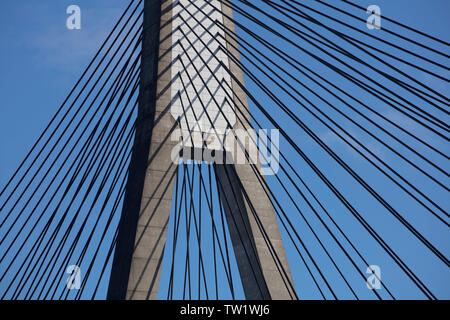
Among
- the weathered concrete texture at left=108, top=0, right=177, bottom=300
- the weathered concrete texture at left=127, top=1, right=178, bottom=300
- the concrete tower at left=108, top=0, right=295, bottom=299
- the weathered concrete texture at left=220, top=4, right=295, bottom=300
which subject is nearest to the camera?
the weathered concrete texture at left=127, top=1, right=178, bottom=300

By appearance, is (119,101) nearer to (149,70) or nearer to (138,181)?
→ (149,70)

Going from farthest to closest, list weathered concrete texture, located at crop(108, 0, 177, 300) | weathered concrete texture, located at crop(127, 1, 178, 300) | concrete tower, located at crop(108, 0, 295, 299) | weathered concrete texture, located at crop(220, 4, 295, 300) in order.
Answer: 1. weathered concrete texture, located at crop(220, 4, 295, 300)
2. concrete tower, located at crop(108, 0, 295, 299)
3. weathered concrete texture, located at crop(108, 0, 177, 300)
4. weathered concrete texture, located at crop(127, 1, 178, 300)

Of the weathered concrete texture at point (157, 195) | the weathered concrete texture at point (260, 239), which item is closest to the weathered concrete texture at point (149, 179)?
the weathered concrete texture at point (157, 195)

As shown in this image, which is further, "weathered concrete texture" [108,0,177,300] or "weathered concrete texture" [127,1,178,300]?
"weathered concrete texture" [108,0,177,300]

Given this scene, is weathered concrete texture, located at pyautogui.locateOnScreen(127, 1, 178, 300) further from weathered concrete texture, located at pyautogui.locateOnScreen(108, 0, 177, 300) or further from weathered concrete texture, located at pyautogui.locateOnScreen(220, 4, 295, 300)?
weathered concrete texture, located at pyautogui.locateOnScreen(220, 4, 295, 300)

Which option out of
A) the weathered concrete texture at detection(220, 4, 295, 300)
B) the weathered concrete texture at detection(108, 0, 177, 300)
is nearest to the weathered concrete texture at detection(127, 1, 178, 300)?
the weathered concrete texture at detection(108, 0, 177, 300)

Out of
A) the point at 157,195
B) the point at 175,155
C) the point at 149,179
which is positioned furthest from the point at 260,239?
the point at 149,179
